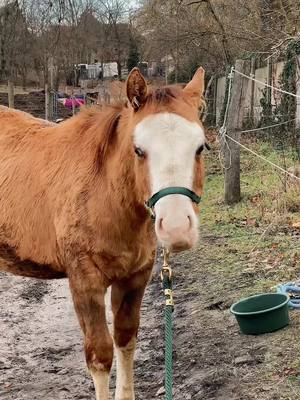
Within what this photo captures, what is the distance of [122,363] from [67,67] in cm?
2623

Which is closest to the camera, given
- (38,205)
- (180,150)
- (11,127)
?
(180,150)

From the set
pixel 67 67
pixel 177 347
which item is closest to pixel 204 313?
pixel 177 347

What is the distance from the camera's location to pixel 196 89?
292cm

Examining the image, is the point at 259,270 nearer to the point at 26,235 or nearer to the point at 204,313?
the point at 204,313

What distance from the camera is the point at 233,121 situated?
804 cm

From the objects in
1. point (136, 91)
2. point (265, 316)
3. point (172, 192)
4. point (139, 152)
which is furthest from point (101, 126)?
point (265, 316)

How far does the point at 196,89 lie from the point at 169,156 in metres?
0.62

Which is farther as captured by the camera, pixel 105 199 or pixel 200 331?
pixel 200 331

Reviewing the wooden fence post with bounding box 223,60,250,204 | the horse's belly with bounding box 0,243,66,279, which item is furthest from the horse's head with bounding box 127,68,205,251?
the wooden fence post with bounding box 223,60,250,204

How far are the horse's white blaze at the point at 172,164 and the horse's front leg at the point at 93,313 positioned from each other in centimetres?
79

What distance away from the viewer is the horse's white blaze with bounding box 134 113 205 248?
2332 millimetres

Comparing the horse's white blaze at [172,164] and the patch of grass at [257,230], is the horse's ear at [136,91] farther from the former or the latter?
the patch of grass at [257,230]

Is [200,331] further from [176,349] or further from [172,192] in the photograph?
[172,192]

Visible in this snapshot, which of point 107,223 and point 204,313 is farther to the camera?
point 204,313
